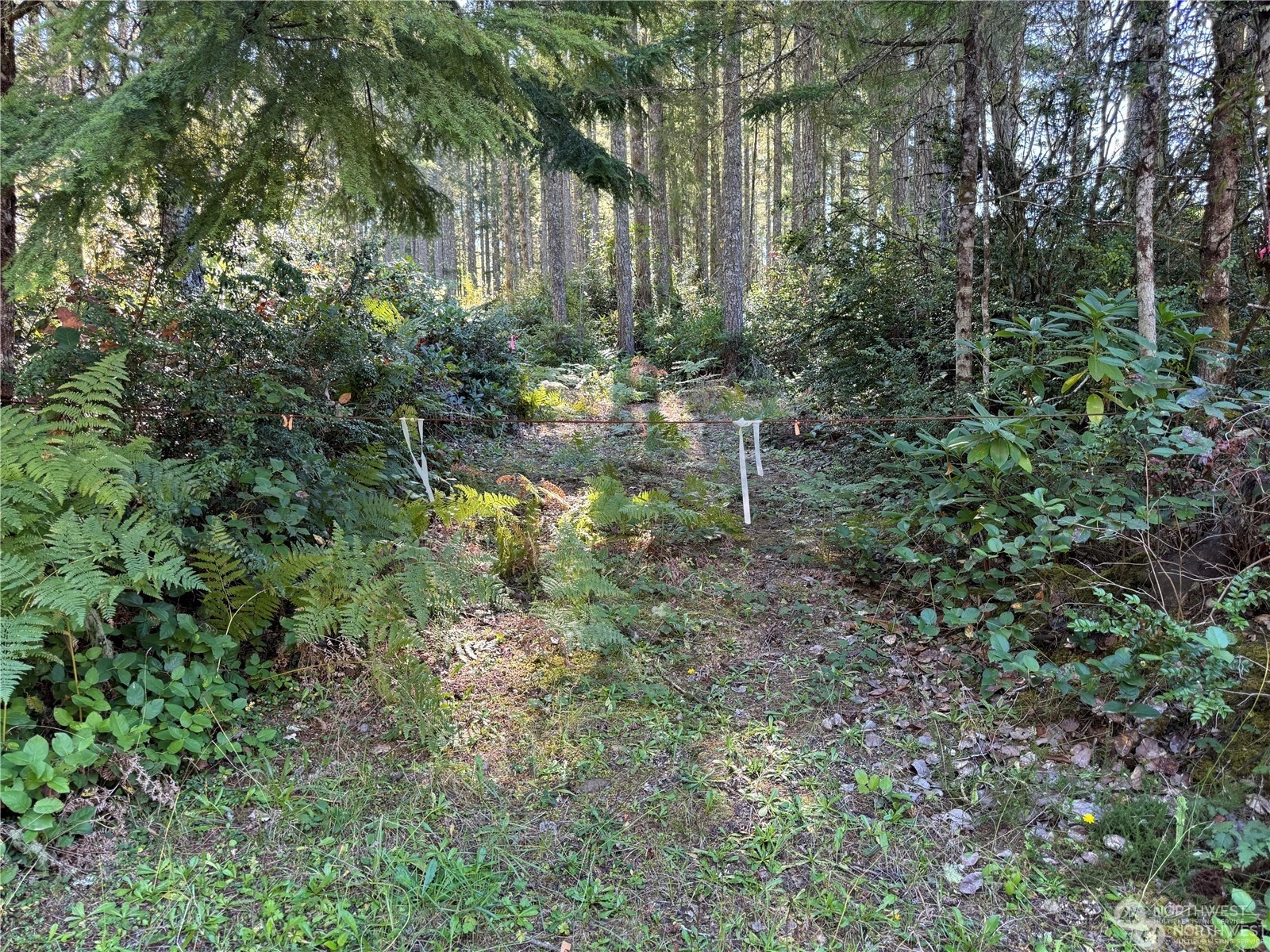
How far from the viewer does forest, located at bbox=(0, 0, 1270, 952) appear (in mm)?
2293

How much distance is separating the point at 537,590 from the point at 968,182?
15.4 ft

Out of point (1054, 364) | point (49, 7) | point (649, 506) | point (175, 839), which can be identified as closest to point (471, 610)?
point (649, 506)

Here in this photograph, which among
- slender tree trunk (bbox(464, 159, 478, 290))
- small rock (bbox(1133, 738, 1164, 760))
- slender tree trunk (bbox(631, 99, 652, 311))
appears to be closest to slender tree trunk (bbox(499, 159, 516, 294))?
slender tree trunk (bbox(631, 99, 652, 311))

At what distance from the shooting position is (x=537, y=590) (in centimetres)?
436

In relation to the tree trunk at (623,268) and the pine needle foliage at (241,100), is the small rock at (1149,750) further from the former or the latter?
the tree trunk at (623,268)

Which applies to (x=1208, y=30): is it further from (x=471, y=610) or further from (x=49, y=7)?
(x=49, y=7)

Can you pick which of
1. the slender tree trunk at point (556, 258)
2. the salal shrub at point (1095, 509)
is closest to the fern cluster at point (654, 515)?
the salal shrub at point (1095, 509)

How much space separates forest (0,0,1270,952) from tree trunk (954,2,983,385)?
0.05 meters

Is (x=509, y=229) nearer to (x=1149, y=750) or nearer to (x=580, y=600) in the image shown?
(x=580, y=600)

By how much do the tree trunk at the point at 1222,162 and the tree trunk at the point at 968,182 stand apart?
1.39 m

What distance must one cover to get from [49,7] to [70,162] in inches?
69.0

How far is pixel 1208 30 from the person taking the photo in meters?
4.12

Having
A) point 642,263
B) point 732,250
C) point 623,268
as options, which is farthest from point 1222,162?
point 642,263

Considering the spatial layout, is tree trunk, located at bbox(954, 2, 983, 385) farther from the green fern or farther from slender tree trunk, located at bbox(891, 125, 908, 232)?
the green fern
